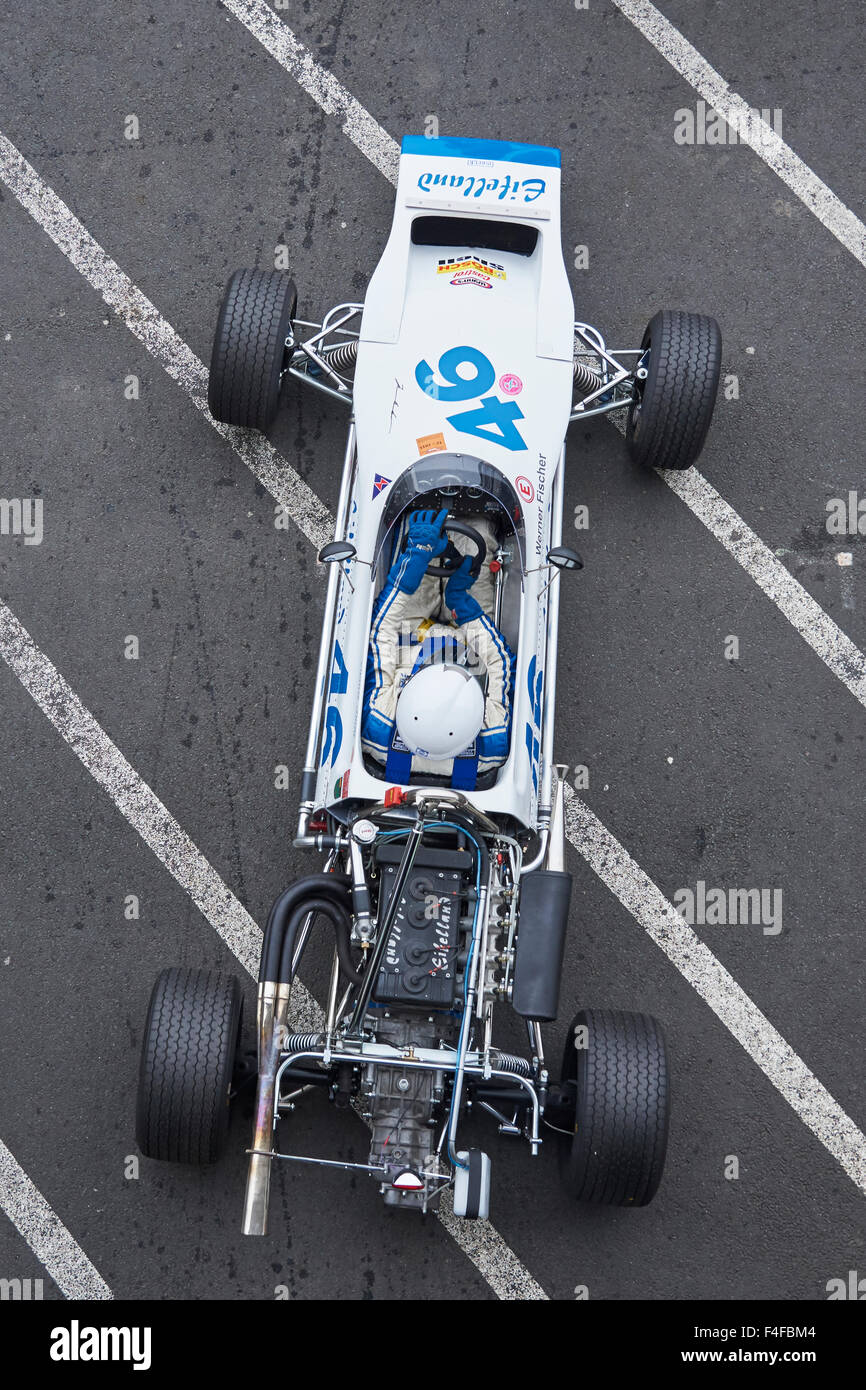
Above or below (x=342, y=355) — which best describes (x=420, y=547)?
below

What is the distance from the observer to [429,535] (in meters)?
5.66

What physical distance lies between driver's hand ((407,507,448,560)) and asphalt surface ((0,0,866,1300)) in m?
1.14

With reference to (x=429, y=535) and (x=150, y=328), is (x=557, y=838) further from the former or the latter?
(x=150, y=328)

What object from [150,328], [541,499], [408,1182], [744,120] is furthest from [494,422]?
[408,1182]

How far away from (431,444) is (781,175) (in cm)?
296

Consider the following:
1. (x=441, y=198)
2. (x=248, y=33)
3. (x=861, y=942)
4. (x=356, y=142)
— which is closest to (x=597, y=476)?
(x=441, y=198)

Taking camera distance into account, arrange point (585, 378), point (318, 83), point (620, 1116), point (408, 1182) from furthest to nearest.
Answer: point (318, 83) → point (585, 378) → point (620, 1116) → point (408, 1182)

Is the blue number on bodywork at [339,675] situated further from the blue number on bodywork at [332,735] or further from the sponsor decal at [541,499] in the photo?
the sponsor decal at [541,499]

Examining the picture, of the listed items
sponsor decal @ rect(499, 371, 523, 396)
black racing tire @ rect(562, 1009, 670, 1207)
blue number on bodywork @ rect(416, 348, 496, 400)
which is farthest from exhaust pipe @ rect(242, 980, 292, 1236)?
sponsor decal @ rect(499, 371, 523, 396)

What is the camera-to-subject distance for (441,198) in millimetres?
6262

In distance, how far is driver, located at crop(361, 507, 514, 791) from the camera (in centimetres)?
554

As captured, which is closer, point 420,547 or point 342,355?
point 420,547

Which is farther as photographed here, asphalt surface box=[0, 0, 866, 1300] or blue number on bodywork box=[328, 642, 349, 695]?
asphalt surface box=[0, 0, 866, 1300]

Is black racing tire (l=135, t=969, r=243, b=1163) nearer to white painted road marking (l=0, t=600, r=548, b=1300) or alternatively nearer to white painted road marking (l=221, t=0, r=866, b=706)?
white painted road marking (l=0, t=600, r=548, b=1300)
